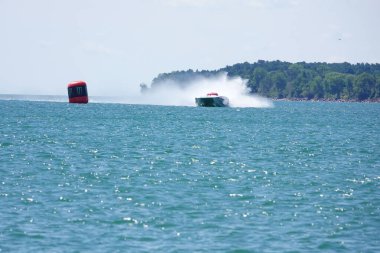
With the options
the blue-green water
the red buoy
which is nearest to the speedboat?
the red buoy

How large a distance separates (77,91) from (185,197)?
11066 centimetres

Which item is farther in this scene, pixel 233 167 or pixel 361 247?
pixel 233 167

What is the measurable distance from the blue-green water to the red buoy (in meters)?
74.4

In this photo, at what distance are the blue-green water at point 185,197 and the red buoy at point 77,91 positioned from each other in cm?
7439

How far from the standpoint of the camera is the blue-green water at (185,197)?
81.4 ft

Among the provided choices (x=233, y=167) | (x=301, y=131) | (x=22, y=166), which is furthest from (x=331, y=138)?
(x=22, y=166)

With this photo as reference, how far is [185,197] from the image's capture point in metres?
32.6

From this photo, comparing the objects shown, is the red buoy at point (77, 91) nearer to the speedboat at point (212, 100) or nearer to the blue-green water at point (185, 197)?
the speedboat at point (212, 100)

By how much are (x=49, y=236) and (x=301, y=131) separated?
66.0m

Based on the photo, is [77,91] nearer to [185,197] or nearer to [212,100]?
[212,100]

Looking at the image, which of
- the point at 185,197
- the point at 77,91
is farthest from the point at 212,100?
the point at 185,197

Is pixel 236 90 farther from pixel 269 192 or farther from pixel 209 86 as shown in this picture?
pixel 269 192

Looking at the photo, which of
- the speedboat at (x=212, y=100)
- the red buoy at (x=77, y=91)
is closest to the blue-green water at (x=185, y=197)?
the red buoy at (x=77, y=91)

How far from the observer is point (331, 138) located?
76125 millimetres
